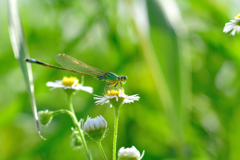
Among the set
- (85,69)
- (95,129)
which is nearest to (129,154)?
(95,129)

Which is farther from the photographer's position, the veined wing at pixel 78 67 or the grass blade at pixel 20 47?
the veined wing at pixel 78 67

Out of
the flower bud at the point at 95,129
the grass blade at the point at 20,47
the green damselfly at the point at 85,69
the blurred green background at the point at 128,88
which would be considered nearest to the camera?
the grass blade at the point at 20,47

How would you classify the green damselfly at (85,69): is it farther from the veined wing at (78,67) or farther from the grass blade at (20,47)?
the grass blade at (20,47)

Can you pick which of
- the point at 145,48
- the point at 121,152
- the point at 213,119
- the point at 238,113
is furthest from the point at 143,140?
the point at 121,152

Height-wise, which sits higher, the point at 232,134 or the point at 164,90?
the point at 164,90

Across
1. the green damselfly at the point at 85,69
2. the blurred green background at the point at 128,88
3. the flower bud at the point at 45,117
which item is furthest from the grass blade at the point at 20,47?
the blurred green background at the point at 128,88

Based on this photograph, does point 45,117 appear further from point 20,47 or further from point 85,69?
point 85,69

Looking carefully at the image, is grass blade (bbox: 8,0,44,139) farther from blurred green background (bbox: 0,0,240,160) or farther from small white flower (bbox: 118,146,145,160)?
blurred green background (bbox: 0,0,240,160)

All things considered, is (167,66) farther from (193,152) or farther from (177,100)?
(193,152)
